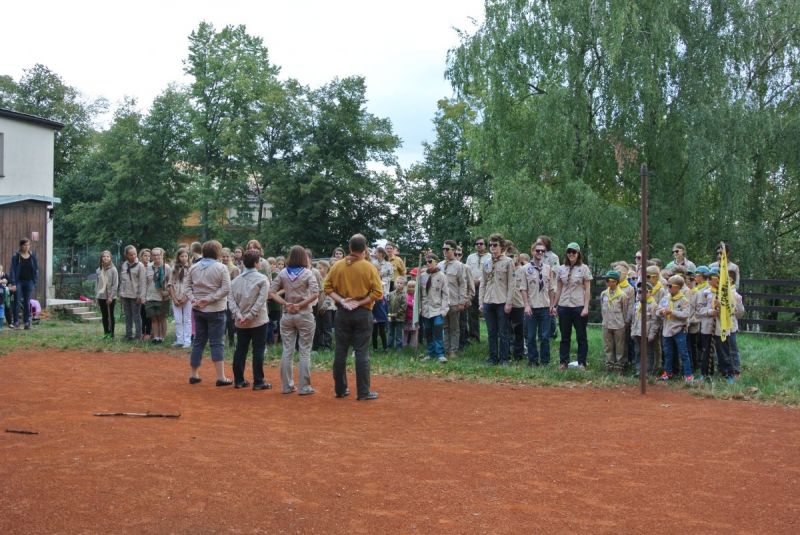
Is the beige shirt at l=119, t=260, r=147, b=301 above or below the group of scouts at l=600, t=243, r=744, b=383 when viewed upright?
above

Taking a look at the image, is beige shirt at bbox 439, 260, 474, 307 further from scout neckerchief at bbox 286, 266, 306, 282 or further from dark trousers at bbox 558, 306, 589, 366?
scout neckerchief at bbox 286, 266, 306, 282

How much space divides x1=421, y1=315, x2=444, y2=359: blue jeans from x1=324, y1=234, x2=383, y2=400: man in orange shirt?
4038 mm

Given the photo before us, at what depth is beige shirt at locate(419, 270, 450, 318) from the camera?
45.2 ft

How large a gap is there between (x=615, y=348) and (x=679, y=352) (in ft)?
3.73

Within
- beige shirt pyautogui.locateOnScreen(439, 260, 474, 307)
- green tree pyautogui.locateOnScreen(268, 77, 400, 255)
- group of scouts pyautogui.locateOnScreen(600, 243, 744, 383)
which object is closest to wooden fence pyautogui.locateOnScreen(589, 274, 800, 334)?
group of scouts pyautogui.locateOnScreen(600, 243, 744, 383)

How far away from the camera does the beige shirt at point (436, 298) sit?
1378cm

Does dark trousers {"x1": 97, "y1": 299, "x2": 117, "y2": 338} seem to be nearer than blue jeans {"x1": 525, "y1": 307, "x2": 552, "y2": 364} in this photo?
No

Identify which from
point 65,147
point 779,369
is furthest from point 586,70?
point 65,147

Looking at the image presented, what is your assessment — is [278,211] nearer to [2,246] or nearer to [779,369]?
[2,246]

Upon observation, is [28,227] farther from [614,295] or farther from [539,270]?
[614,295]

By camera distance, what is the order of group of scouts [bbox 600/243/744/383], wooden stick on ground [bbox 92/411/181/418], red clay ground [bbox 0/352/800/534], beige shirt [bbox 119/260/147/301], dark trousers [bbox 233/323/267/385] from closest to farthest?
red clay ground [bbox 0/352/800/534], wooden stick on ground [bbox 92/411/181/418], dark trousers [bbox 233/323/267/385], group of scouts [bbox 600/243/744/383], beige shirt [bbox 119/260/147/301]

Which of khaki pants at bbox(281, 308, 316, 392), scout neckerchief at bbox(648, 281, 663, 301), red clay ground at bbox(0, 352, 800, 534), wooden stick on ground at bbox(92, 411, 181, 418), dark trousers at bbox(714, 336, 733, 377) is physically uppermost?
scout neckerchief at bbox(648, 281, 663, 301)

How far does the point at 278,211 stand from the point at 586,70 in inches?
934

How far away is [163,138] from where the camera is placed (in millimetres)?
49125
